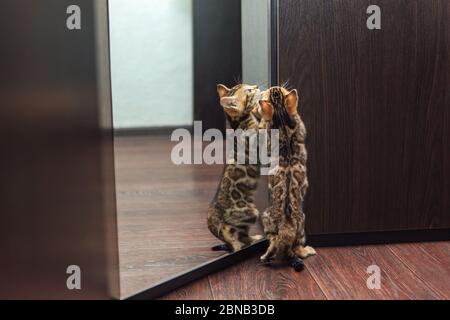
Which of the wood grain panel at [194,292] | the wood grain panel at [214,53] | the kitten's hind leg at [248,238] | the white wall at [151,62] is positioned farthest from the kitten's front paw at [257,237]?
the white wall at [151,62]

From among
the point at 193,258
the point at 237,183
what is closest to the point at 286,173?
the point at 237,183

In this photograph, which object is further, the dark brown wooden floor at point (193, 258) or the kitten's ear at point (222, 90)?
the kitten's ear at point (222, 90)

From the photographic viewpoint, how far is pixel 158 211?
2.25 m

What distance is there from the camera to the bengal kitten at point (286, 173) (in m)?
2.31

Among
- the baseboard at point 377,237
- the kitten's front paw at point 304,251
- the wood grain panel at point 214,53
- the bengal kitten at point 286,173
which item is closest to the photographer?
the wood grain panel at point 214,53

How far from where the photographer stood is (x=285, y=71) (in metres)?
2.47

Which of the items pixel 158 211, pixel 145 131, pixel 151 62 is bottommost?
pixel 158 211

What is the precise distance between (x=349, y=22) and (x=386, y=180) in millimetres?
527

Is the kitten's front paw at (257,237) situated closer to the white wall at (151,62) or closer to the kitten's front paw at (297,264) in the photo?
the kitten's front paw at (297,264)

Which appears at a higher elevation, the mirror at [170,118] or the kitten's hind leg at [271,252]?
the mirror at [170,118]

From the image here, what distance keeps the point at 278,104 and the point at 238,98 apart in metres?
0.12

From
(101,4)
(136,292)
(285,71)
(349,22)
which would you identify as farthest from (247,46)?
(136,292)

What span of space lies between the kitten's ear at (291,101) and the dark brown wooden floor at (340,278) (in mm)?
478

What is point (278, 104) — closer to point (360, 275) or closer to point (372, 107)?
point (372, 107)
